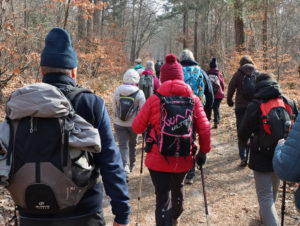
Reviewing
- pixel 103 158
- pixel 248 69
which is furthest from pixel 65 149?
pixel 248 69

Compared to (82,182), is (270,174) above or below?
below

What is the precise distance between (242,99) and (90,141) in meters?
4.87

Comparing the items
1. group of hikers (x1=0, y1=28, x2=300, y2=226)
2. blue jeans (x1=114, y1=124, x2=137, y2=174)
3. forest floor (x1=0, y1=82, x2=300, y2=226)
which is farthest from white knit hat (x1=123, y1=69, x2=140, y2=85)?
group of hikers (x1=0, y1=28, x2=300, y2=226)

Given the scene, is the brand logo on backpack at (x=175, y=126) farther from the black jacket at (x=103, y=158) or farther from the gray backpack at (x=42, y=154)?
the gray backpack at (x=42, y=154)

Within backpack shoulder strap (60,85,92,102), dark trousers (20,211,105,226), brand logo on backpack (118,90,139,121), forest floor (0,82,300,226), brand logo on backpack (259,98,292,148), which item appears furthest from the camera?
brand logo on backpack (118,90,139,121)

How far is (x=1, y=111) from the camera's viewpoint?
9578 mm

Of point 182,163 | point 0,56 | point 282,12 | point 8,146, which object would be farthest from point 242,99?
point 282,12

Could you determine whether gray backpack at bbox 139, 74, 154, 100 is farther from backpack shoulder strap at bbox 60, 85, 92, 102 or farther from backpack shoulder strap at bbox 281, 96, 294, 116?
backpack shoulder strap at bbox 60, 85, 92, 102

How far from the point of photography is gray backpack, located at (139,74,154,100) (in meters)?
7.30

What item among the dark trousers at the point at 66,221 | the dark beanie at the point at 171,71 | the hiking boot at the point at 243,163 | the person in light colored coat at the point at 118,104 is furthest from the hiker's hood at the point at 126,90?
the dark trousers at the point at 66,221

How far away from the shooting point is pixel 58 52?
6.51 feet

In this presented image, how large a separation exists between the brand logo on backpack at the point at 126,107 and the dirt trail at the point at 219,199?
1414 millimetres

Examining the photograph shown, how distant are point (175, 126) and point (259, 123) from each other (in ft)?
3.78

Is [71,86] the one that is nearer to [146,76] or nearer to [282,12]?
[146,76]
